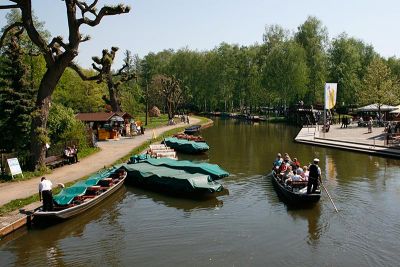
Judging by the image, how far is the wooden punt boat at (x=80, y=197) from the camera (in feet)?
65.9

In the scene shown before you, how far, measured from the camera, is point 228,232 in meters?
19.0

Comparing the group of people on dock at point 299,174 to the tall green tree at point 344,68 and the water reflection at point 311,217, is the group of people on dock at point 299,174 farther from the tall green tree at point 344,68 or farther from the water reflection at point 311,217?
the tall green tree at point 344,68

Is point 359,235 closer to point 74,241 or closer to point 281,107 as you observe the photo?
point 74,241

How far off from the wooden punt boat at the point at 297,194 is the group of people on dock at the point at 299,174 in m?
0.26

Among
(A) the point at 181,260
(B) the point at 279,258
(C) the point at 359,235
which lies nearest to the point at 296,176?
(C) the point at 359,235

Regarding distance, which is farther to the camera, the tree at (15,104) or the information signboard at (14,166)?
the tree at (15,104)

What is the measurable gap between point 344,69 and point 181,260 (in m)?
88.2

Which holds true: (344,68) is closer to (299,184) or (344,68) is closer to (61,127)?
(61,127)

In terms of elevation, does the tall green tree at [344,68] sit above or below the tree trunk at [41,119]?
above

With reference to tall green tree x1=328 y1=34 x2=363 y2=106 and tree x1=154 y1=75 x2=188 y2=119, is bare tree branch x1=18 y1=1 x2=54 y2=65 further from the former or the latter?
tall green tree x1=328 y1=34 x2=363 y2=106

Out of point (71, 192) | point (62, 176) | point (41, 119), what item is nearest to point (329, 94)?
point (62, 176)

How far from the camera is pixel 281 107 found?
376 feet

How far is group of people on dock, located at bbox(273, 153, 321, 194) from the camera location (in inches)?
876

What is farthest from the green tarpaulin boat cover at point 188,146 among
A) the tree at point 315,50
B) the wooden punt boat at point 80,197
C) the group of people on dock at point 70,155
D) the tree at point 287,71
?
the tree at point 315,50
